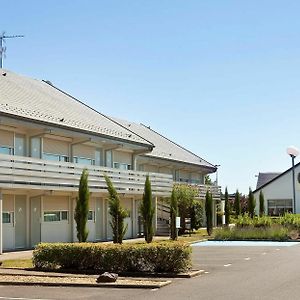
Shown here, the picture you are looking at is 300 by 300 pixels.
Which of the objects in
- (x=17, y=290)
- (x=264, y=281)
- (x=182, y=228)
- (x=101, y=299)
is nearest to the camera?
(x=101, y=299)

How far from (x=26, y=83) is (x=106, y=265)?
19.0 m

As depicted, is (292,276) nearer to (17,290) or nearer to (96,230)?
(17,290)

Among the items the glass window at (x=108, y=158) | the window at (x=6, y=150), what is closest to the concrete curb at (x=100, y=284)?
the window at (x=6, y=150)

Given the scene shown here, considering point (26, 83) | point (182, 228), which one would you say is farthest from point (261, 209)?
point (26, 83)

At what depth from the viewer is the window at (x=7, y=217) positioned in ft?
90.0

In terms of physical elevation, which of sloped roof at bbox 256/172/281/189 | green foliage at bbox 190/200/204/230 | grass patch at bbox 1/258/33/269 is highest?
sloped roof at bbox 256/172/281/189

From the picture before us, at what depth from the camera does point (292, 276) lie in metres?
17.2

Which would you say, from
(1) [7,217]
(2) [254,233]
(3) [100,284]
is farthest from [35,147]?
(2) [254,233]

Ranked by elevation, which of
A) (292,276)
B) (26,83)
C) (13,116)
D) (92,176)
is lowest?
(292,276)

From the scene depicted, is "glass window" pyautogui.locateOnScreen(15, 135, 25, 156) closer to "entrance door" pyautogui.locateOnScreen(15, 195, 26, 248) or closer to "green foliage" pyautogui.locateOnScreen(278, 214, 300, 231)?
"entrance door" pyautogui.locateOnScreen(15, 195, 26, 248)

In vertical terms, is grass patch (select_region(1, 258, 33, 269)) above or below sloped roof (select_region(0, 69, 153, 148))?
below

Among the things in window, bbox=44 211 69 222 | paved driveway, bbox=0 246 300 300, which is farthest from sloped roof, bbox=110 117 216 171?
paved driveway, bbox=0 246 300 300

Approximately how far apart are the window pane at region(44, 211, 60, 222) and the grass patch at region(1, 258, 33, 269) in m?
8.30

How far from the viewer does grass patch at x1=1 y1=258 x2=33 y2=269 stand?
19.8 m
